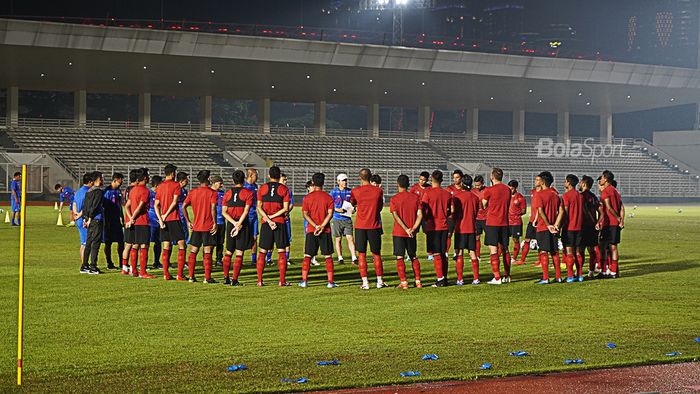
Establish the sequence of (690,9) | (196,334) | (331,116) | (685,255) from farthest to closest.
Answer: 1. (331,116)
2. (690,9)
3. (685,255)
4. (196,334)

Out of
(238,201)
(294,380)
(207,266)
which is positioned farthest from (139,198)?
(294,380)

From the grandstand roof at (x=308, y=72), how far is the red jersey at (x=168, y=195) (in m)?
37.4

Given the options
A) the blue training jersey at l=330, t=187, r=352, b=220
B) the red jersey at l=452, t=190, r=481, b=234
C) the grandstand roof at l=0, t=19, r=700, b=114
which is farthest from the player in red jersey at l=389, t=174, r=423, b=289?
the grandstand roof at l=0, t=19, r=700, b=114

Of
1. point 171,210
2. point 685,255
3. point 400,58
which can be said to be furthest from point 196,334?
point 400,58

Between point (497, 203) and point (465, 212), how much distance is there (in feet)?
2.19

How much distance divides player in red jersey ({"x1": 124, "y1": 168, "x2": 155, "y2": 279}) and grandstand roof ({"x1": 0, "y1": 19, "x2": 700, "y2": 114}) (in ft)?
120

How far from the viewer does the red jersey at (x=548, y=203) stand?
16.7m

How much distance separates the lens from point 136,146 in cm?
5991

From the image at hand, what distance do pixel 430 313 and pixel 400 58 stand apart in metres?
47.4

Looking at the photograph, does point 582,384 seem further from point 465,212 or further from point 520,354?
point 465,212

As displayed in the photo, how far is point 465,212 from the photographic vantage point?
52.7ft

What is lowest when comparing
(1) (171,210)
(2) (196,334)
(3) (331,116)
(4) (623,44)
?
(2) (196,334)

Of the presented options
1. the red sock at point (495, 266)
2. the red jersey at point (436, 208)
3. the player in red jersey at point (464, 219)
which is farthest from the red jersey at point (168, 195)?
the red sock at point (495, 266)

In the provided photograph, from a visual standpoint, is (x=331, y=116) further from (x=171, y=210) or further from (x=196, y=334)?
(x=196, y=334)
